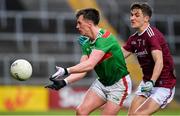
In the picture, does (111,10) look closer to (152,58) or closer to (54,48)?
(54,48)

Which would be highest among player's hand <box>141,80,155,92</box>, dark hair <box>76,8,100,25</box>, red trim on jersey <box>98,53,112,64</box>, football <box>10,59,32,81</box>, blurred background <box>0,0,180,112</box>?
dark hair <box>76,8,100,25</box>

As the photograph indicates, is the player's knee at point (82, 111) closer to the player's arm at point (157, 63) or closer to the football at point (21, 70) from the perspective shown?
the football at point (21, 70)

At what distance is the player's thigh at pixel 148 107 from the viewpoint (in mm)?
9352

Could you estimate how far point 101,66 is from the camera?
9.20 m

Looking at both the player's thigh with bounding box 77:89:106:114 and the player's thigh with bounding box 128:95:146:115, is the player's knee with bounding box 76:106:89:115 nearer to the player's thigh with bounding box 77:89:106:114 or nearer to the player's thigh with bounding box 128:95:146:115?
the player's thigh with bounding box 77:89:106:114

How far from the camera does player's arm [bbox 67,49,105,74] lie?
8.59 meters

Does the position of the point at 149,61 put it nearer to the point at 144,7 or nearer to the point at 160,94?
the point at 160,94

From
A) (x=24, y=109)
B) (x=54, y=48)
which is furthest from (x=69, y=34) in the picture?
(x=24, y=109)

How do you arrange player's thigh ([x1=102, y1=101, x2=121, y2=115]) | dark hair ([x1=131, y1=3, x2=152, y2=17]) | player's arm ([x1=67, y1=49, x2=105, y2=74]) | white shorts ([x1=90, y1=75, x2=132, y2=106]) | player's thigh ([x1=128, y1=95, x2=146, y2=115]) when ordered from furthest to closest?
player's thigh ([x1=128, y1=95, x2=146, y2=115]) < dark hair ([x1=131, y1=3, x2=152, y2=17]) < white shorts ([x1=90, y1=75, x2=132, y2=106]) < player's thigh ([x1=102, y1=101, x2=121, y2=115]) < player's arm ([x1=67, y1=49, x2=105, y2=74])

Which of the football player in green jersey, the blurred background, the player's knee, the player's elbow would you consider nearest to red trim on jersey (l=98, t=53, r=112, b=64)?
the football player in green jersey

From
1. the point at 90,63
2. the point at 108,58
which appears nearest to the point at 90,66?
the point at 90,63

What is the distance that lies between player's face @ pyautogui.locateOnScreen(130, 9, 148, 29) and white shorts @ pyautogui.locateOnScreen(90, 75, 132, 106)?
2.38ft

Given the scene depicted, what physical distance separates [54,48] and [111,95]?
1380 cm

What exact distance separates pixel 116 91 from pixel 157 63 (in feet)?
2.29
